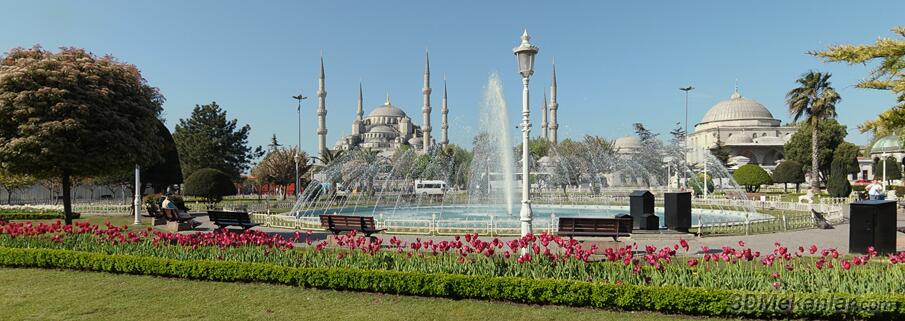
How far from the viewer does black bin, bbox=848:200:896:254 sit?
11.2m

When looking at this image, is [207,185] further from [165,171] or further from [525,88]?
[525,88]

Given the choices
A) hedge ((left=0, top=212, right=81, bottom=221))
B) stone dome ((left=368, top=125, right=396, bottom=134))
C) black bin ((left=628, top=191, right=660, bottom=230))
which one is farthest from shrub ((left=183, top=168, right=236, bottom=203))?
stone dome ((left=368, top=125, right=396, bottom=134))

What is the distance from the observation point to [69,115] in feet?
46.4

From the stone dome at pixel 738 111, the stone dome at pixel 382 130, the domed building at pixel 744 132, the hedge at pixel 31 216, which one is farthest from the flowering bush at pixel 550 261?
the stone dome at pixel 382 130

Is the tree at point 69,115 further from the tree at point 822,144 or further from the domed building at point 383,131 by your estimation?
the domed building at point 383,131

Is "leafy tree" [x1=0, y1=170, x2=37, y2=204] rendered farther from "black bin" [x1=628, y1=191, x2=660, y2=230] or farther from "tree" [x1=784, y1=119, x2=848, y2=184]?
"tree" [x1=784, y1=119, x2=848, y2=184]

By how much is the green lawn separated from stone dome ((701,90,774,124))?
89.4m

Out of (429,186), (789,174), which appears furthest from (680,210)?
(429,186)

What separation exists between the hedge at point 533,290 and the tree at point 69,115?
5581 millimetres

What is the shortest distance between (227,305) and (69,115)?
32.1 ft

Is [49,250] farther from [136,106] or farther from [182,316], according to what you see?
[136,106]

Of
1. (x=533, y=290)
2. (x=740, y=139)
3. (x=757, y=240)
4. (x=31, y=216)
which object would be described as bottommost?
(x=31, y=216)

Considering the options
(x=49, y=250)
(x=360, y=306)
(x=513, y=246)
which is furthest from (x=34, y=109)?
(x=513, y=246)

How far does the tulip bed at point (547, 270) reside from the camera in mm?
6559
